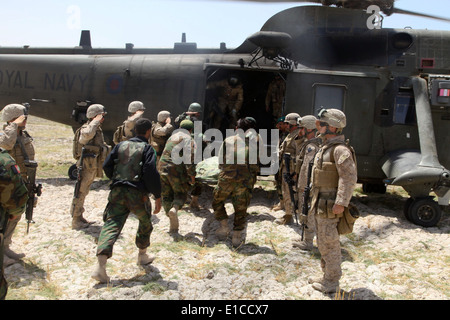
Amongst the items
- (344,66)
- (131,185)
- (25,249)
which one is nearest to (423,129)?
(344,66)

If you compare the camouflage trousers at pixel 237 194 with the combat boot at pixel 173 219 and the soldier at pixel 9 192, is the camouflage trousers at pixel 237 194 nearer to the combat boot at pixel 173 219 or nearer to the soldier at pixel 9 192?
the combat boot at pixel 173 219

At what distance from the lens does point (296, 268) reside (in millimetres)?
5172

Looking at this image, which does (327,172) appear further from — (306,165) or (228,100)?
(228,100)

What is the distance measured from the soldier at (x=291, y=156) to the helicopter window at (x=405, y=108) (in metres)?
2.41

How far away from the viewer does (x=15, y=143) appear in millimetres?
4832

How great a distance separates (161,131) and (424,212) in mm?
4876

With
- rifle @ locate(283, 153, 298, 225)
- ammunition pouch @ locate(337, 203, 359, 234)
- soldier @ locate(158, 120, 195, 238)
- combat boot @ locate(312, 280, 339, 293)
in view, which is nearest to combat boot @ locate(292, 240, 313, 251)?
rifle @ locate(283, 153, 298, 225)

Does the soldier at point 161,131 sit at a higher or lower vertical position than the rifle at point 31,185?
higher

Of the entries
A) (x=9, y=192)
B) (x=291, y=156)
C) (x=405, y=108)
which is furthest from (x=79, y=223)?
(x=405, y=108)

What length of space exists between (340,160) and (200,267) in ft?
7.22

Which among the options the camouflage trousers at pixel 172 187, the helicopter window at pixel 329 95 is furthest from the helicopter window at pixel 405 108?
the camouflage trousers at pixel 172 187

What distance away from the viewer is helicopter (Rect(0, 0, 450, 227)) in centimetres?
745

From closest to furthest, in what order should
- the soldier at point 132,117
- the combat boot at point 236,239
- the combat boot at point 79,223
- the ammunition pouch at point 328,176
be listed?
the ammunition pouch at point 328,176, the combat boot at point 236,239, the combat boot at point 79,223, the soldier at point 132,117

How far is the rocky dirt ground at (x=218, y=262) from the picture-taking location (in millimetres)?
4422
